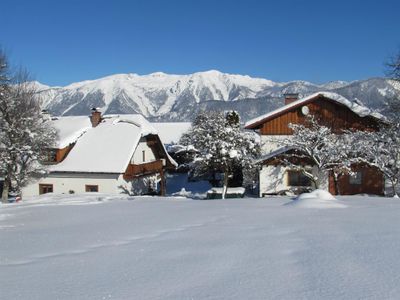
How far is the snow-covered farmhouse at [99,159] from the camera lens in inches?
1075

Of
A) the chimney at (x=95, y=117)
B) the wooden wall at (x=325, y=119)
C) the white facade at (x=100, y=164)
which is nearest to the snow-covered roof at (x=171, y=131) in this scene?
the chimney at (x=95, y=117)

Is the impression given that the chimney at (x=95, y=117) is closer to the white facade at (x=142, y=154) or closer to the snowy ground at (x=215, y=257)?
the white facade at (x=142, y=154)

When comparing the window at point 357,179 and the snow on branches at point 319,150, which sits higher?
the snow on branches at point 319,150

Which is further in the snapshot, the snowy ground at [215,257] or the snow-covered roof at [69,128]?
the snow-covered roof at [69,128]

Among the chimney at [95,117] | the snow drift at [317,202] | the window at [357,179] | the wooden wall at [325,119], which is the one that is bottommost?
the snow drift at [317,202]

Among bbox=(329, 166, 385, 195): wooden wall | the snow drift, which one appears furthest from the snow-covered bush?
the snow drift

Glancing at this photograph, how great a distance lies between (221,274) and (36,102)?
77.8ft

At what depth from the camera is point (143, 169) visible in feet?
96.9

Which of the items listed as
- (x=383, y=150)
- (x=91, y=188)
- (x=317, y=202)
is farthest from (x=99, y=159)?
(x=317, y=202)

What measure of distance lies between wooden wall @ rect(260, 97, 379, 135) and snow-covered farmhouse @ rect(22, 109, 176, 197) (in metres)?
9.46

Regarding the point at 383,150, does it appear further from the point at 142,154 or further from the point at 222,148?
the point at 142,154

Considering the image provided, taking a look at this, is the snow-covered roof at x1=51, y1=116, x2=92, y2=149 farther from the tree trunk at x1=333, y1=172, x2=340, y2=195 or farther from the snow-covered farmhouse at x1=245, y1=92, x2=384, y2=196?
the tree trunk at x1=333, y1=172, x2=340, y2=195

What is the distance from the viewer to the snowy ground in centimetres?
431

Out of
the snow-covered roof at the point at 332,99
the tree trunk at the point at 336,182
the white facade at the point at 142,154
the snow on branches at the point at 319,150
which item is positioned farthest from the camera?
the white facade at the point at 142,154
